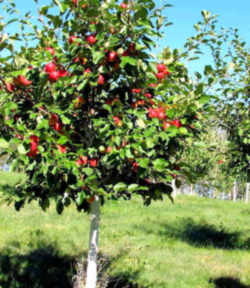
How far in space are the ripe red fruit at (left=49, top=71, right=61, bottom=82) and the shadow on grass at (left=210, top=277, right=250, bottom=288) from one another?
5388 mm

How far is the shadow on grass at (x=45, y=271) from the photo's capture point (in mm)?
6223

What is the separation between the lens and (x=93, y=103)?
4.12m

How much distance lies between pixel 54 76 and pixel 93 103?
687mm

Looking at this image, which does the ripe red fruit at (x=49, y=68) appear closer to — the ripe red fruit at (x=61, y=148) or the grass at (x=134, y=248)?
the ripe red fruit at (x=61, y=148)

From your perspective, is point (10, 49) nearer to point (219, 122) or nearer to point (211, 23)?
point (211, 23)

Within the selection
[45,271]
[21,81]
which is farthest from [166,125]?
[45,271]

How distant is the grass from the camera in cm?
700

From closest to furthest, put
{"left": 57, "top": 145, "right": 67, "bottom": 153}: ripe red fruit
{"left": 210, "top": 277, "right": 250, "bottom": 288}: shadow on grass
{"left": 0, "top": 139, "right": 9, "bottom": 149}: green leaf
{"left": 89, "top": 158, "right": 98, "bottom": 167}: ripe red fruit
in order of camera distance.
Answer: {"left": 0, "top": 139, "right": 9, "bottom": 149}: green leaf → {"left": 57, "top": 145, "right": 67, "bottom": 153}: ripe red fruit → {"left": 89, "top": 158, "right": 98, "bottom": 167}: ripe red fruit → {"left": 210, "top": 277, "right": 250, "bottom": 288}: shadow on grass

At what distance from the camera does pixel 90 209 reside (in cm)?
457

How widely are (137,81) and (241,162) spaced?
10.0 feet

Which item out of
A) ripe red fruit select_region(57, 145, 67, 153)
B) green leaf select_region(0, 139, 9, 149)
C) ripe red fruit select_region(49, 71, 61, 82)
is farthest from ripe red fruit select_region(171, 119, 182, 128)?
green leaf select_region(0, 139, 9, 149)

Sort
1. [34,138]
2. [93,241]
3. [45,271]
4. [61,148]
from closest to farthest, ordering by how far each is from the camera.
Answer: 1. [34,138]
2. [61,148]
3. [93,241]
4. [45,271]

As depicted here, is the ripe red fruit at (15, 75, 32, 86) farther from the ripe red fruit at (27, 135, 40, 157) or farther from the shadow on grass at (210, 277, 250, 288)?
the shadow on grass at (210, 277, 250, 288)

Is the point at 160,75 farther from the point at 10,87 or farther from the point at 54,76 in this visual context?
the point at 10,87
